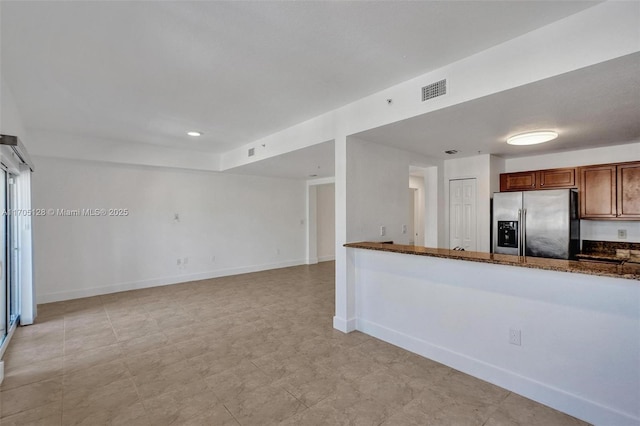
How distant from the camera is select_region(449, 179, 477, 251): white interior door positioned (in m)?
4.98

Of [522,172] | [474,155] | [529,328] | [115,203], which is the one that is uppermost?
[474,155]

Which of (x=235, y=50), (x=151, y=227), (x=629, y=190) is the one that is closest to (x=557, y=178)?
(x=629, y=190)

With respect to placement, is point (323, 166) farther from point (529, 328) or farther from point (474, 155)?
point (529, 328)

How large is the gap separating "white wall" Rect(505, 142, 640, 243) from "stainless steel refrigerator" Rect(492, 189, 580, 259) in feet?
0.87

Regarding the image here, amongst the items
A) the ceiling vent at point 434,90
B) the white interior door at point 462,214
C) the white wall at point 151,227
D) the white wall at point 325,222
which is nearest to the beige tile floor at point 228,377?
the white wall at point 151,227

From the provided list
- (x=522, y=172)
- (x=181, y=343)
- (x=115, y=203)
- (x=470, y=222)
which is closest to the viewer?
(x=181, y=343)

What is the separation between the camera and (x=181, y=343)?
10.7ft

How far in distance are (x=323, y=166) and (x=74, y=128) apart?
3.98 meters

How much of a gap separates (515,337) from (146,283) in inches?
234

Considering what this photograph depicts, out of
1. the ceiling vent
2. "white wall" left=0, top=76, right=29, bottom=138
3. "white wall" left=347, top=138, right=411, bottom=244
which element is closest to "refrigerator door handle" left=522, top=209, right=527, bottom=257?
"white wall" left=347, top=138, right=411, bottom=244

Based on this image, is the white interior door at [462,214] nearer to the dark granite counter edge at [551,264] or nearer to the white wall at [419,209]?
the dark granite counter edge at [551,264]

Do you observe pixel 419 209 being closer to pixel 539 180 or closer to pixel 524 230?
pixel 539 180

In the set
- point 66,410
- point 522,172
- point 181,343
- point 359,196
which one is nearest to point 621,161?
point 522,172

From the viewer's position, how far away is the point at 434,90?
8.63 feet
